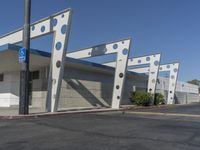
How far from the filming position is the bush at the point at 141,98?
32.4 metres

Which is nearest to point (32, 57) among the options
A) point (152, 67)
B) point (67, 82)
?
point (67, 82)

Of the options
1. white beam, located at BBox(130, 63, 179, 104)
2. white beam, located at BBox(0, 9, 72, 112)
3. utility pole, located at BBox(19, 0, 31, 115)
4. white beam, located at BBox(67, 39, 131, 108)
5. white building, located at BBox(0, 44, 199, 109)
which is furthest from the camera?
white beam, located at BBox(130, 63, 179, 104)

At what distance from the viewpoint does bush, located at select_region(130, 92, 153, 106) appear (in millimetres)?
32438

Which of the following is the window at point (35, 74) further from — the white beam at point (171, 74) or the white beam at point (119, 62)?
the white beam at point (171, 74)

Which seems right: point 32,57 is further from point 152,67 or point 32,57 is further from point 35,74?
point 152,67

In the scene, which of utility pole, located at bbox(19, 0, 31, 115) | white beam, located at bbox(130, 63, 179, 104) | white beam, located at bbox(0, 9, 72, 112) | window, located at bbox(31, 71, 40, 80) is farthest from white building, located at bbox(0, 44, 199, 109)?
white beam, located at bbox(130, 63, 179, 104)

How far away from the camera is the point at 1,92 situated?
3056 cm

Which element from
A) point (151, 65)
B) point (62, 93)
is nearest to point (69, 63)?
point (62, 93)

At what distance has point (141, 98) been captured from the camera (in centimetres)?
3238

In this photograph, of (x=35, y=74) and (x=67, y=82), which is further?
(x=35, y=74)

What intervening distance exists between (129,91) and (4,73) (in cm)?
1508

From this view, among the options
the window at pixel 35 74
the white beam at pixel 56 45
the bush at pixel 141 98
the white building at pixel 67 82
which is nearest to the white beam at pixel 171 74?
the bush at pixel 141 98

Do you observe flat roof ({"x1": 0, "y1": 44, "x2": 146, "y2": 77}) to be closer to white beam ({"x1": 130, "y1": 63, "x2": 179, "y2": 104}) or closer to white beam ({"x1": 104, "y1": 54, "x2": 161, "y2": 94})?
white beam ({"x1": 104, "y1": 54, "x2": 161, "y2": 94})

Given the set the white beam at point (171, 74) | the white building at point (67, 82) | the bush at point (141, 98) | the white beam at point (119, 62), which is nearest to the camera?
the white building at point (67, 82)
